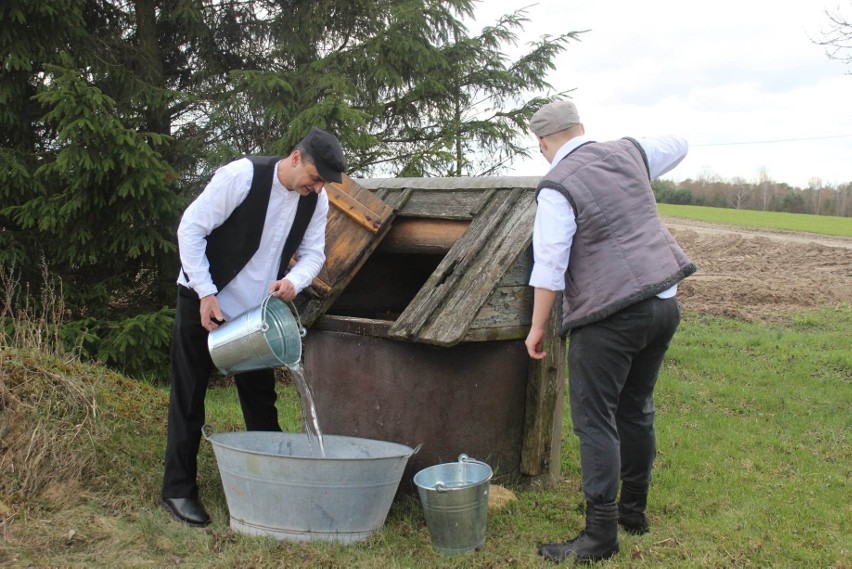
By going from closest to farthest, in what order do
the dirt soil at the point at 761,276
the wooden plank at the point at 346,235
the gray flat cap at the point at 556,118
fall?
the gray flat cap at the point at 556,118
the wooden plank at the point at 346,235
the dirt soil at the point at 761,276

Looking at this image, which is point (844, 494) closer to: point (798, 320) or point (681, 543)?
point (681, 543)

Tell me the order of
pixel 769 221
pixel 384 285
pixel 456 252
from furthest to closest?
pixel 769 221 → pixel 384 285 → pixel 456 252

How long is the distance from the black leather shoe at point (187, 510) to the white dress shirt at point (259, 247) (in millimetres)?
951

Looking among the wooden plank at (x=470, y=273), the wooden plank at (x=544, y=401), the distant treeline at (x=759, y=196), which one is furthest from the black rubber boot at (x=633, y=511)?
the distant treeline at (x=759, y=196)

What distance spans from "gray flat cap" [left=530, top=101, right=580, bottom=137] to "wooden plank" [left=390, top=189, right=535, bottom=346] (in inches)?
39.1

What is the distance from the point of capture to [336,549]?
12.3ft

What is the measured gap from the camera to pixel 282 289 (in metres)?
4.07

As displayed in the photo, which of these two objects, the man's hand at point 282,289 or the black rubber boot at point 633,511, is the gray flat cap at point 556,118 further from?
the black rubber boot at point 633,511

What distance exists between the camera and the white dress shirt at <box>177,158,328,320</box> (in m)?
3.92

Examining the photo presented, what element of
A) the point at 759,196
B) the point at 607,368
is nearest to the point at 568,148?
the point at 607,368

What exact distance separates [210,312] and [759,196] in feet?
168

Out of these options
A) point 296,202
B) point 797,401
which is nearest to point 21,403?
point 296,202

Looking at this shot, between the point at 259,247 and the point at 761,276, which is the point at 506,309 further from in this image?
the point at 761,276

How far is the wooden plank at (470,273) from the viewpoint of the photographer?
14.0 feet
